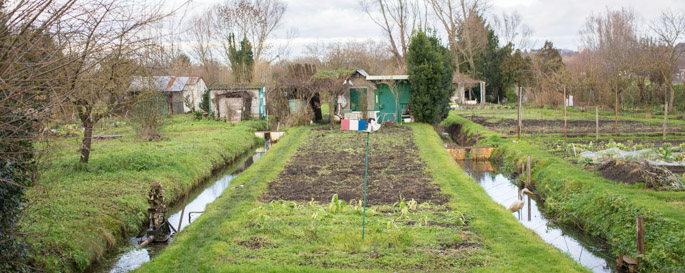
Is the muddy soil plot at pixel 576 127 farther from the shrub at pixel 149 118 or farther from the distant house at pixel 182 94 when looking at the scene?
the distant house at pixel 182 94

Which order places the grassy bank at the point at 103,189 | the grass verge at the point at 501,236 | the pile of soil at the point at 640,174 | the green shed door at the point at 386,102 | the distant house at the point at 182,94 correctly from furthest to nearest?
the distant house at the point at 182,94
the green shed door at the point at 386,102
the pile of soil at the point at 640,174
the grassy bank at the point at 103,189
the grass verge at the point at 501,236

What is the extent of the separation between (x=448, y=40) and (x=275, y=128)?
1210 inches

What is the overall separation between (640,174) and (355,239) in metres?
7.53

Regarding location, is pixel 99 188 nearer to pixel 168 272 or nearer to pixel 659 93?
Result: pixel 168 272

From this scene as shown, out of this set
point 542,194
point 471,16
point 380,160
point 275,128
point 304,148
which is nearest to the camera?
point 542,194

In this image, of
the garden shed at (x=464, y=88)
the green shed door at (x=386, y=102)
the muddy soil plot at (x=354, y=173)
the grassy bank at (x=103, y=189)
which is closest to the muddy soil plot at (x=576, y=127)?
the green shed door at (x=386, y=102)

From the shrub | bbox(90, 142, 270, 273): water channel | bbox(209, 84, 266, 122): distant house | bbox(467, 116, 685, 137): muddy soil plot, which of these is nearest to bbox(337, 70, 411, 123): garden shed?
bbox(467, 116, 685, 137): muddy soil plot

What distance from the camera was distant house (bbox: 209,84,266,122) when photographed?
35.2 meters

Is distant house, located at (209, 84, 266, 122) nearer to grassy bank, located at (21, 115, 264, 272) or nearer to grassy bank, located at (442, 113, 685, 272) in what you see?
grassy bank, located at (21, 115, 264, 272)

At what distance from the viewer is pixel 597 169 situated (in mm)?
15141

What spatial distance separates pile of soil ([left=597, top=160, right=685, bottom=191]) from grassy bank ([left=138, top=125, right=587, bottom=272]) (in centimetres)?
328

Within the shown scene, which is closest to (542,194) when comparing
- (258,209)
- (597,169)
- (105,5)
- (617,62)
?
(597,169)

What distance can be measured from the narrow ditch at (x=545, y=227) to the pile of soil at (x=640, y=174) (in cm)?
184

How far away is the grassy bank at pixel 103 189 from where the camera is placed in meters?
9.38
